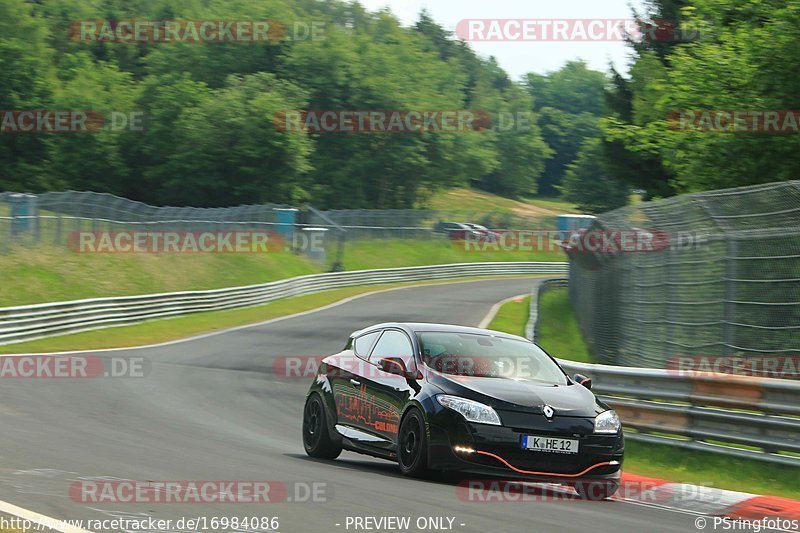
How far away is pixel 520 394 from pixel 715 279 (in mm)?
4091

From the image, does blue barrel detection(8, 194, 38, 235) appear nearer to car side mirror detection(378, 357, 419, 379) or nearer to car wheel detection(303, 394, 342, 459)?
car wheel detection(303, 394, 342, 459)

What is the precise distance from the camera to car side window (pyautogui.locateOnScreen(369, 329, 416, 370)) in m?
10.1

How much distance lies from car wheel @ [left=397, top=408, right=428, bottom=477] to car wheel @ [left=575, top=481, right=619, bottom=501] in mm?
1218

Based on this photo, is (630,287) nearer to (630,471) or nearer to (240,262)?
(630,471)

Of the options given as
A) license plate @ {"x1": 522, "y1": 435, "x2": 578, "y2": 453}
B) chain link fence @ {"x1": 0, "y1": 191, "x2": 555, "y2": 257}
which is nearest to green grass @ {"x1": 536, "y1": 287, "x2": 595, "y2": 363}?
license plate @ {"x1": 522, "y1": 435, "x2": 578, "y2": 453}

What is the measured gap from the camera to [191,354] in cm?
2461

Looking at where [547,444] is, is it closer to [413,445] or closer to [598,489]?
[598,489]

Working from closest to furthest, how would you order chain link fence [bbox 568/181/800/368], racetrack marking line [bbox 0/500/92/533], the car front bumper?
racetrack marking line [bbox 0/500/92/533], the car front bumper, chain link fence [bbox 568/181/800/368]

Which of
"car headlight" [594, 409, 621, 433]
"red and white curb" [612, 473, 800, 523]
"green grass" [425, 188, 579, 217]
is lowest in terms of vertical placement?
"red and white curb" [612, 473, 800, 523]

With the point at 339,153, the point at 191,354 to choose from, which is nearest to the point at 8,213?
the point at 191,354

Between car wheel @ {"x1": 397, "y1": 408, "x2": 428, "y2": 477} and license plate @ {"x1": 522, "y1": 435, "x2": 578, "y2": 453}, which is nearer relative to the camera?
license plate @ {"x1": 522, "y1": 435, "x2": 578, "y2": 453}

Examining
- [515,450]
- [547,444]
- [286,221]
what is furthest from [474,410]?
[286,221]

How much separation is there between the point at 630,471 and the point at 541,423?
271cm

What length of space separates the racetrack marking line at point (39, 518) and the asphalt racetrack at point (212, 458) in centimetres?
12
